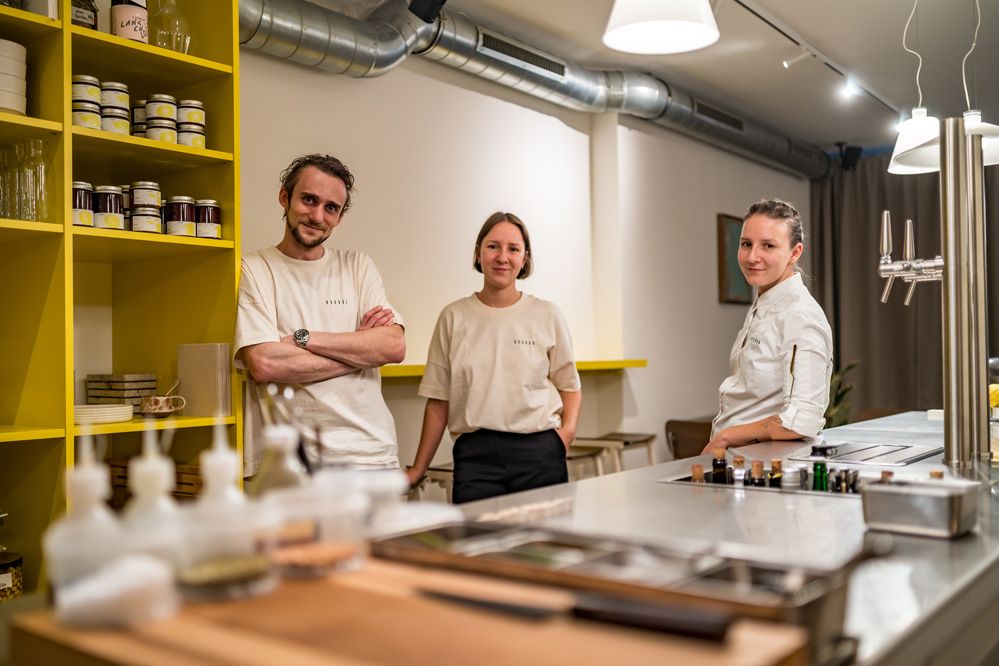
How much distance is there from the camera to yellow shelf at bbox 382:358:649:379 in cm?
371

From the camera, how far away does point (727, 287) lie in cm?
657

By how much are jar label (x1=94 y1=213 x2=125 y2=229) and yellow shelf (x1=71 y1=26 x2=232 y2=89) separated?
415 millimetres

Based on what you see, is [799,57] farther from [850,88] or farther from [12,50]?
[12,50]

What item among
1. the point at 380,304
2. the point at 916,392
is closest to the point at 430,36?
the point at 380,304

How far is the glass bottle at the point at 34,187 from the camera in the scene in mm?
2180

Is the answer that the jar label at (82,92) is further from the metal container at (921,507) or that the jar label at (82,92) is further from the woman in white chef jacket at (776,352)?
the metal container at (921,507)

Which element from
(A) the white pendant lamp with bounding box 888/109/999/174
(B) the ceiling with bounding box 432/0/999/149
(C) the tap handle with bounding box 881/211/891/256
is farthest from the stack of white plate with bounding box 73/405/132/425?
(B) the ceiling with bounding box 432/0/999/149

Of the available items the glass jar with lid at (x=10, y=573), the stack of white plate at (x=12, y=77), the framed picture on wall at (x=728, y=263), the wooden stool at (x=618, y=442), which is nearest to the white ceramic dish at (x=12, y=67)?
the stack of white plate at (x=12, y=77)

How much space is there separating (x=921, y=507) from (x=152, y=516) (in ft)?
3.16

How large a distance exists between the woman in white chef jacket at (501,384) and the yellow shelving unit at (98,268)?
0.64m

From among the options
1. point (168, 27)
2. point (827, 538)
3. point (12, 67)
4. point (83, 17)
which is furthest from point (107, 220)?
point (827, 538)

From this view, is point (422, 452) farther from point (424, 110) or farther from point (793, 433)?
point (424, 110)

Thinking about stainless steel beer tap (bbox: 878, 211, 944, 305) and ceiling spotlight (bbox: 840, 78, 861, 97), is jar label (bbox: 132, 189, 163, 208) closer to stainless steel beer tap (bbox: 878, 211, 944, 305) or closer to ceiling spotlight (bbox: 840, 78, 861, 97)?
stainless steel beer tap (bbox: 878, 211, 944, 305)

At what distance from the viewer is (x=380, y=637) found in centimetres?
71
